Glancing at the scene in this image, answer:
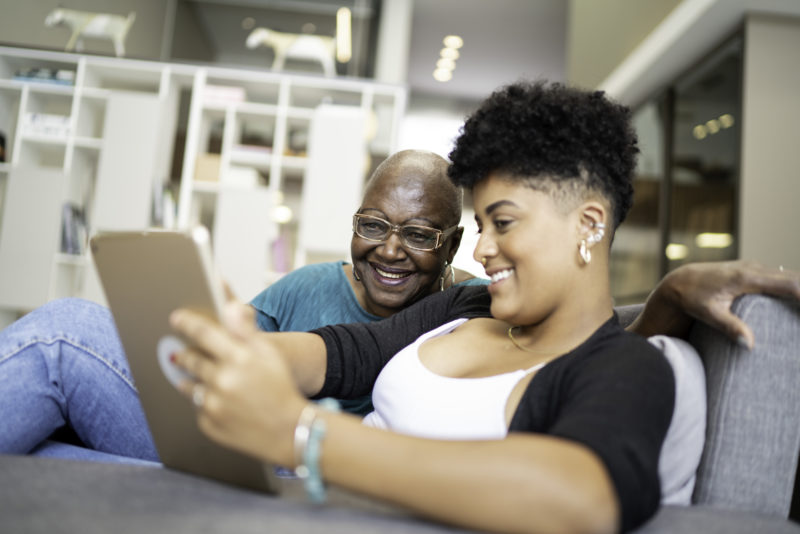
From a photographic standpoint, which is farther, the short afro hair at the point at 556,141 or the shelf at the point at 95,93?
the shelf at the point at 95,93

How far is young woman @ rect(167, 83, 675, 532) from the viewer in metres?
0.70

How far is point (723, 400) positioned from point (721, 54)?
3958 millimetres

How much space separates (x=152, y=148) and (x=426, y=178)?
3.13 m

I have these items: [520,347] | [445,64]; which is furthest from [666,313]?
[445,64]

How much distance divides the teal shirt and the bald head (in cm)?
21

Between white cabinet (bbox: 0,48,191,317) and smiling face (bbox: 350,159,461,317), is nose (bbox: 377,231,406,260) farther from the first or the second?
white cabinet (bbox: 0,48,191,317)

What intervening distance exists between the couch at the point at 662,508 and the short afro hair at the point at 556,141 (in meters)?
0.28

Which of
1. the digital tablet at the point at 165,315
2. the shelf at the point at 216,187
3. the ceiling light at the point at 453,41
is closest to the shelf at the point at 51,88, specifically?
the shelf at the point at 216,187

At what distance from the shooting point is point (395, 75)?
585cm

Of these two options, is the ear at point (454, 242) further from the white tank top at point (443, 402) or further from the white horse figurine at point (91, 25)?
the white horse figurine at point (91, 25)

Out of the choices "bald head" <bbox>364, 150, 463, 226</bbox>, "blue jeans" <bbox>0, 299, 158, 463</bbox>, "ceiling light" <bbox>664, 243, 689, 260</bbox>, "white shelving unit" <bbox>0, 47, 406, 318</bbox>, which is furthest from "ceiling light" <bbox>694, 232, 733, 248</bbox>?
"blue jeans" <bbox>0, 299, 158, 463</bbox>

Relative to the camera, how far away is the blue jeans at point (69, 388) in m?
1.12

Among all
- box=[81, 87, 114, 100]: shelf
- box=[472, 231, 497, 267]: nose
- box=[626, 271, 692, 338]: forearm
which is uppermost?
box=[81, 87, 114, 100]: shelf

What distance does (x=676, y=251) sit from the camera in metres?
4.88
